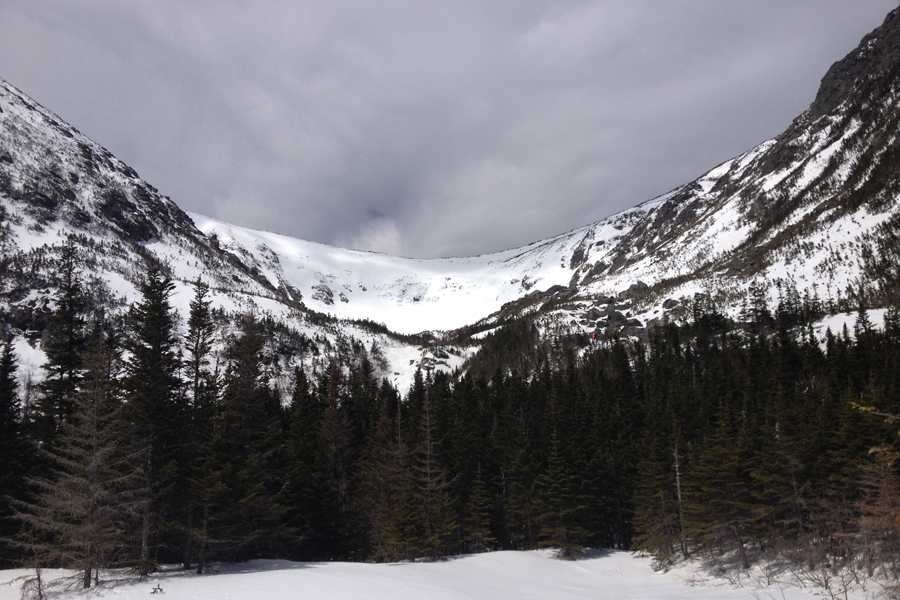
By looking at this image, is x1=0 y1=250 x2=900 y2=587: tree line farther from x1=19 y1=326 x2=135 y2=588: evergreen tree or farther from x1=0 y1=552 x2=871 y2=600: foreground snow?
x1=0 y1=552 x2=871 y2=600: foreground snow

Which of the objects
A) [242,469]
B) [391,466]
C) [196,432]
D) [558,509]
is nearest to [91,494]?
[196,432]

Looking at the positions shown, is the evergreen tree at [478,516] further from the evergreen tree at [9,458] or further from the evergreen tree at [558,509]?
the evergreen tree at [9,458]

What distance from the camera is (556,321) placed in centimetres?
19000

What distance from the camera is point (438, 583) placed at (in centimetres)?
2130

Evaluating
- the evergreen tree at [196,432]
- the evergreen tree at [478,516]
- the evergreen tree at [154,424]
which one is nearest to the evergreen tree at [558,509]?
the evergreen tree at [478,516]

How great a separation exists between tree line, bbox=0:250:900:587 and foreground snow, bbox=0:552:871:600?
1.61 meters

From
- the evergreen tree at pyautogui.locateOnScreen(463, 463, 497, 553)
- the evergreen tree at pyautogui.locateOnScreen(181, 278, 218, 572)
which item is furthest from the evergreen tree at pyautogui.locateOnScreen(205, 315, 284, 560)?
the evergreen tree at pyautogui.locateOnScreen(463, 463, 497, 553)

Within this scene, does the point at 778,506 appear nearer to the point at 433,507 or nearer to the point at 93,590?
the point at 433,507

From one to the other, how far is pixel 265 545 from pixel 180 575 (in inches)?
348

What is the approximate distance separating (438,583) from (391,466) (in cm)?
1773

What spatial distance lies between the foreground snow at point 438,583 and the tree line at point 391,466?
1611 mm

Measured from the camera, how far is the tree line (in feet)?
66.0

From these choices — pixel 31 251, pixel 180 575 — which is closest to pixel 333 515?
pixel 180 575

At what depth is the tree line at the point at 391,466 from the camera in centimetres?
2012
